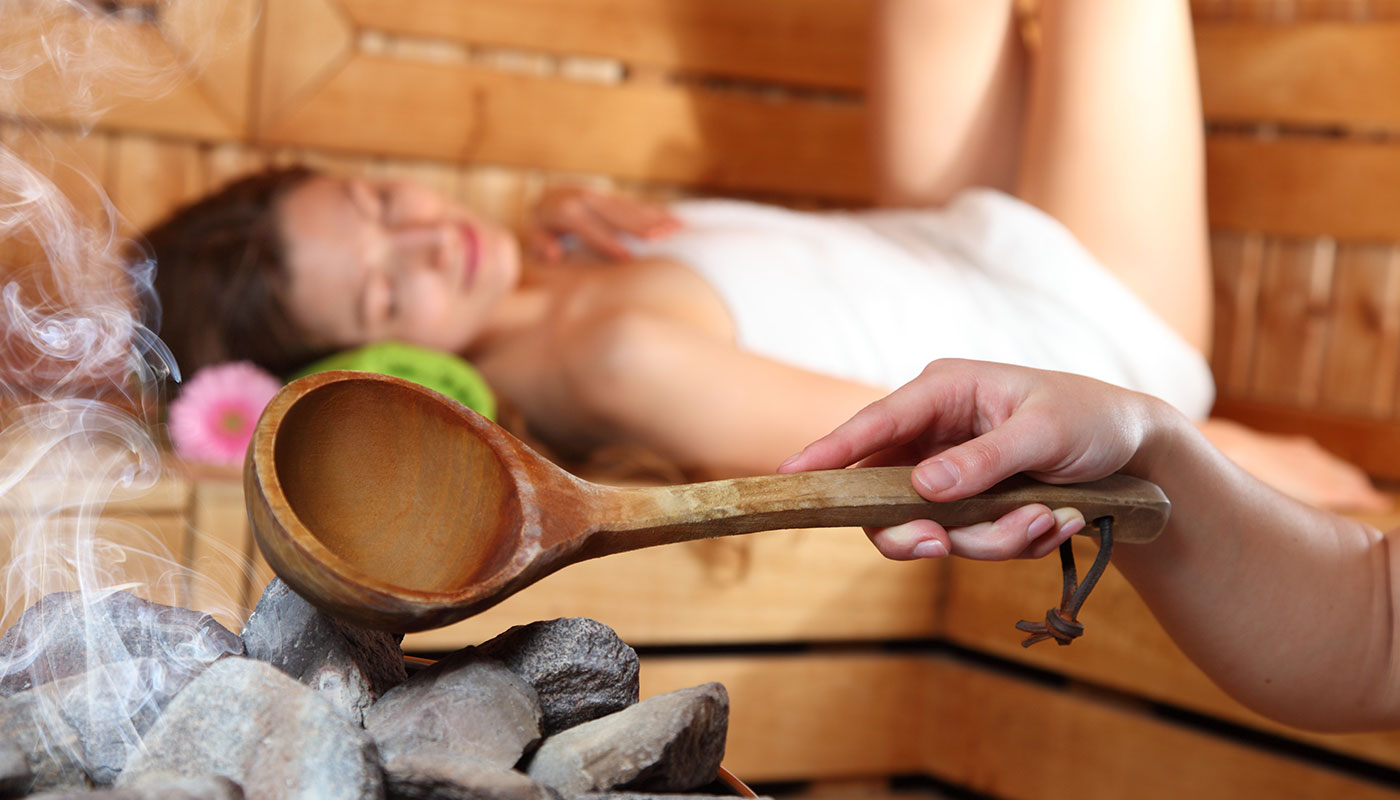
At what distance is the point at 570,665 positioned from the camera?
58 centimetres

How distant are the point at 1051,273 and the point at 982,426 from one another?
954 millimetres

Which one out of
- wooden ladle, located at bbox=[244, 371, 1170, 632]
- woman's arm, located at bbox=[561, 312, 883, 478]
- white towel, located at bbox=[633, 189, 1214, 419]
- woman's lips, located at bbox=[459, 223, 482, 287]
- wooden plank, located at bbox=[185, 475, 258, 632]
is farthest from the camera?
woman's lips, located at bbox=[459, 223, 482, 287]

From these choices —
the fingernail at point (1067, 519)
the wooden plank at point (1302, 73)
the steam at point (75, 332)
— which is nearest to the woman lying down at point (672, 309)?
the steam at point (75, 332)

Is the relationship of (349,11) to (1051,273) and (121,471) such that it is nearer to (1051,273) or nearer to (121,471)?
(121,471)

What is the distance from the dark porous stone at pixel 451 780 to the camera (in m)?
0.46

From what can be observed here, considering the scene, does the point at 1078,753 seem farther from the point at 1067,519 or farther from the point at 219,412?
the point at 219,412

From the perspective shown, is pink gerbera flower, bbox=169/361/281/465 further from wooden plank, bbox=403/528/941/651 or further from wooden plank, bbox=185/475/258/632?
wooden plank, bbox=403/528/941/651

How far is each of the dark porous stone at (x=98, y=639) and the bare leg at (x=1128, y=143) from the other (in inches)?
51.3

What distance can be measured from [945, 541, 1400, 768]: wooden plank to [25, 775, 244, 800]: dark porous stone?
1067mm

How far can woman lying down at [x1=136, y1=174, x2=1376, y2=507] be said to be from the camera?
1.48 metres

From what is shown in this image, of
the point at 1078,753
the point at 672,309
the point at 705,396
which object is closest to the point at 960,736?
the point at 1078,753

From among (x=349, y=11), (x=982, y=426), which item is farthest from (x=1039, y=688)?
(x=349, y=11)

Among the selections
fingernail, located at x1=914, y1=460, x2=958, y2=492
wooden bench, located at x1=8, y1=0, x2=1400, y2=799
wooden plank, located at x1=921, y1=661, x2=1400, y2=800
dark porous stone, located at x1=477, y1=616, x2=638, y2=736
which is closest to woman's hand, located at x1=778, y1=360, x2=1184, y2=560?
fingernail, located at x1=914, y1=460, x2=958, y2=492

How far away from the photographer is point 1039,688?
1.46 metres
